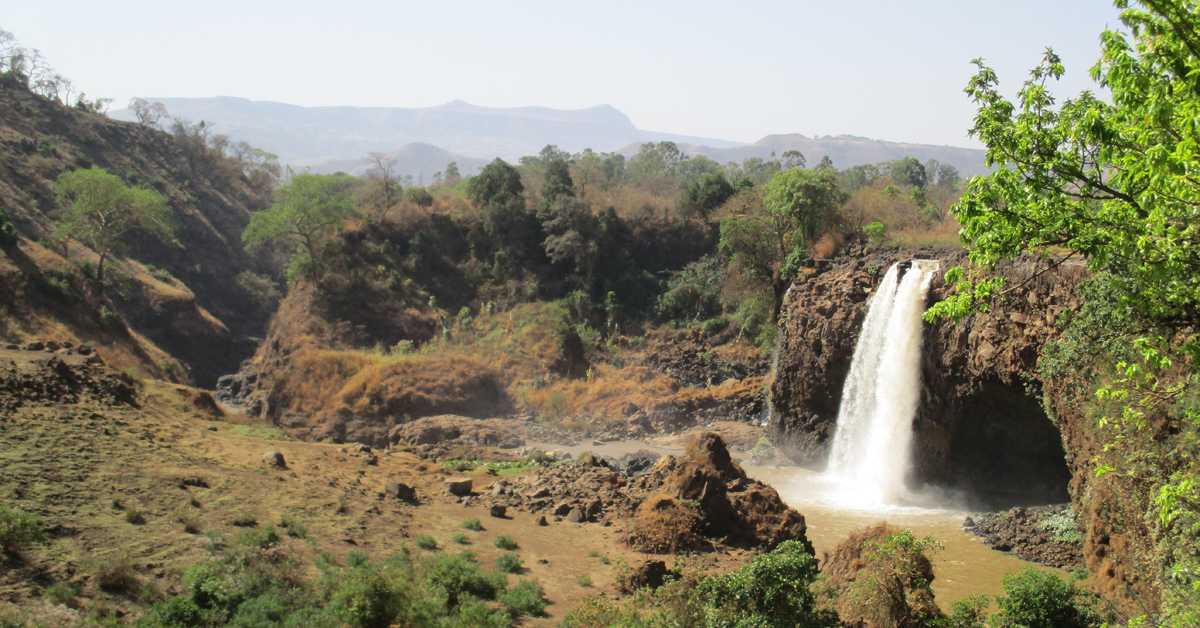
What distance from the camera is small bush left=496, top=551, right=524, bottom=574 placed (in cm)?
1627

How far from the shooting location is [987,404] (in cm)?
2167

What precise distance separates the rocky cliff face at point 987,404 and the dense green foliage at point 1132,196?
4108 millimetres

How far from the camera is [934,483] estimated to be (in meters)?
23.0

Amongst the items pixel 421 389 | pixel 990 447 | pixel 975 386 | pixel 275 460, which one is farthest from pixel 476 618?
pixel 421 389

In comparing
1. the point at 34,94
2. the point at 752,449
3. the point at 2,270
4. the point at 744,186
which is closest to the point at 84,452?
the point at 2,270

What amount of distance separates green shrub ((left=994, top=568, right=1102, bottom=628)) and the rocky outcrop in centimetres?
630

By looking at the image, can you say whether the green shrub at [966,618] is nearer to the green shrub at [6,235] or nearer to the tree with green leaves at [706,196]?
the green shrub at [6,235]

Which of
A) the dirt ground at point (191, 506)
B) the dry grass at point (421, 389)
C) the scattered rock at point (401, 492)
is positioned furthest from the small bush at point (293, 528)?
the dry grass at point (421, 389)

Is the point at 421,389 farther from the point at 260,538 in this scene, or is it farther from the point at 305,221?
the point at 260,538

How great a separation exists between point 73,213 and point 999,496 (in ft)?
129

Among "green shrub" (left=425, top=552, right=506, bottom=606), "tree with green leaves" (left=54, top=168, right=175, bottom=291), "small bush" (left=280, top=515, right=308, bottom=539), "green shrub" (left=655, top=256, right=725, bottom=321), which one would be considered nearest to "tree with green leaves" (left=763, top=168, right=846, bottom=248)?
"green shrub" (left=655, top=256, right=725, bottom=321)

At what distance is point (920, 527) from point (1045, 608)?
856 cm

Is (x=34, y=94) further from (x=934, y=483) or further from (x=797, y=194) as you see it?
(x=934, y=483)

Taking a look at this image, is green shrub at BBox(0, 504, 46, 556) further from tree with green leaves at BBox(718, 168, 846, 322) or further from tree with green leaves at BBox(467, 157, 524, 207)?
tree with green leaves at BBox(467, 157, 524, 207)
